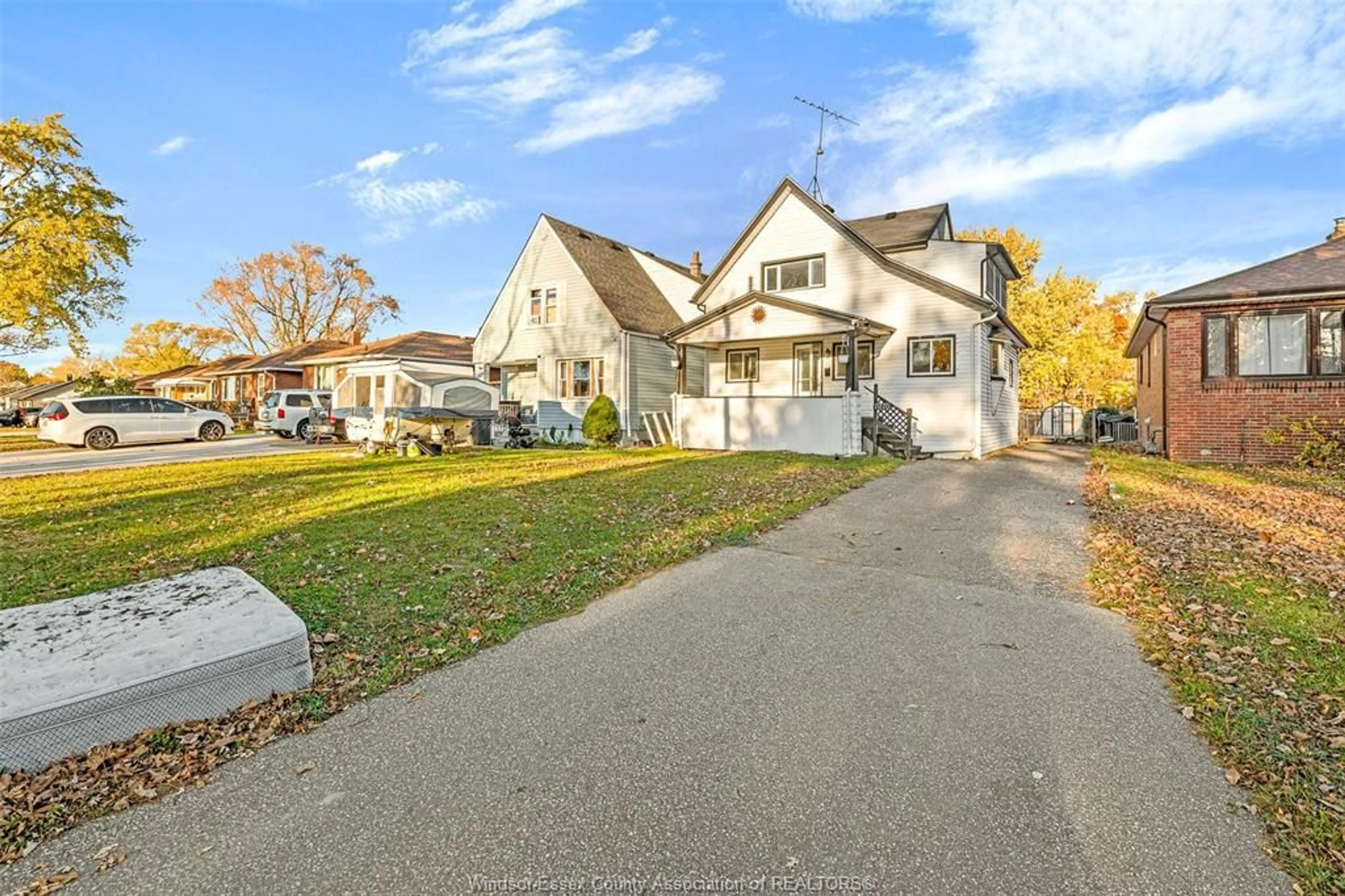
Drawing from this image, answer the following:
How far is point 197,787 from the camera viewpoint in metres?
2.56

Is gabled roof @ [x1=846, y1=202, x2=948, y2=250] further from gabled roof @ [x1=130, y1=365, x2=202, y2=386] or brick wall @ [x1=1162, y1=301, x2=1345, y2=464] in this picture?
gabled roof @ [x1=130, y1=365, x2=202, y2=386]

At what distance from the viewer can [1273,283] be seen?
42.5 feet

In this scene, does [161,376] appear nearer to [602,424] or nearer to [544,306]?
[544,306]

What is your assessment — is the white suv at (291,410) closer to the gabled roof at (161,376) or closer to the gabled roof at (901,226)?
the gabled roof at (901,226)

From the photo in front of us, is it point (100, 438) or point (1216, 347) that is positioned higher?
point (1216, 347)

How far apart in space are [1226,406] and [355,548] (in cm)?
1686

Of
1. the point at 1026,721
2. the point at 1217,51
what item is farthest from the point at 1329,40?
the point at 1026,721

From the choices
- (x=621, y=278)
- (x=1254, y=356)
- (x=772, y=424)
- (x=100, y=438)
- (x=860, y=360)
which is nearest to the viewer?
(x=1254, y=356)

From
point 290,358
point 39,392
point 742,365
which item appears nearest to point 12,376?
point 39,392

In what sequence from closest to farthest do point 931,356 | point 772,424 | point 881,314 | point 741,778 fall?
point 741,778
point 772,424
point 931,356
point 881,314

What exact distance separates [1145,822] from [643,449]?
52.1 ft

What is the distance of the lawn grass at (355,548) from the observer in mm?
2838

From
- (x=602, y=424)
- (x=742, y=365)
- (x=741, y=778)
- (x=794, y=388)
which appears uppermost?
(x=742, y=365)

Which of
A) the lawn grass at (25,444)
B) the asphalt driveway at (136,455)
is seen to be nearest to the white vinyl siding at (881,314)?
the asphalt driveway at (136,455)
